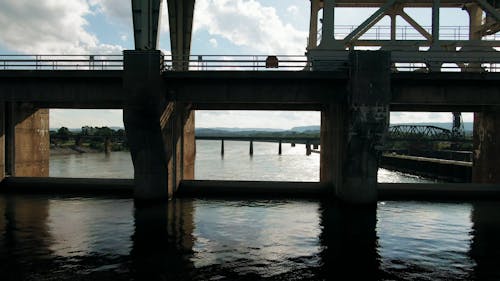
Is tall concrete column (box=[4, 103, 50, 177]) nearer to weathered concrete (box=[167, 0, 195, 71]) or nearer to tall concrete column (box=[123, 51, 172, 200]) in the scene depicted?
weathered concrete (box=[167, 0, 195, 71])

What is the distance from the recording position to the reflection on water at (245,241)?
14.7 meters

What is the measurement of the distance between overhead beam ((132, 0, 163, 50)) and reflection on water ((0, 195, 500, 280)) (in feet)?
35.8

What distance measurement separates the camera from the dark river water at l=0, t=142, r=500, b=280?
1465cm

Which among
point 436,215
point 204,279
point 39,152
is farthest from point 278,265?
point 39,152

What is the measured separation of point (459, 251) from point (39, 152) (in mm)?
36829

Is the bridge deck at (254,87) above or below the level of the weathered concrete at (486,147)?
above

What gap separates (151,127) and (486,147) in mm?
29599

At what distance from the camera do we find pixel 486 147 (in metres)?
36.2

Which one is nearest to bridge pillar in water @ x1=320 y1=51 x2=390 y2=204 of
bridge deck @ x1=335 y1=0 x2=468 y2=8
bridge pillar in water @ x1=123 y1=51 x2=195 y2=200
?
bridge pillar in water @ x1=123 y1=51 x2=195 y2=200

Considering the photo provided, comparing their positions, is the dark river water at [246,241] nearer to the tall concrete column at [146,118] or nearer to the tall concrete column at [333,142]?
the tall concrete column at [146,118]

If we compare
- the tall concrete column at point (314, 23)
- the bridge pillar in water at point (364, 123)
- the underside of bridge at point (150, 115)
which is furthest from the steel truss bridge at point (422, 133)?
the underside of bridge at point (150, 115)

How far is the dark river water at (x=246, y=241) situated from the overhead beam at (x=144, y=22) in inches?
430

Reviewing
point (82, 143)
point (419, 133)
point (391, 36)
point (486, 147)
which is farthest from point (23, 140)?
point (82, 143)

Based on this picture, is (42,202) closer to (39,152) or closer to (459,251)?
(39,152)
